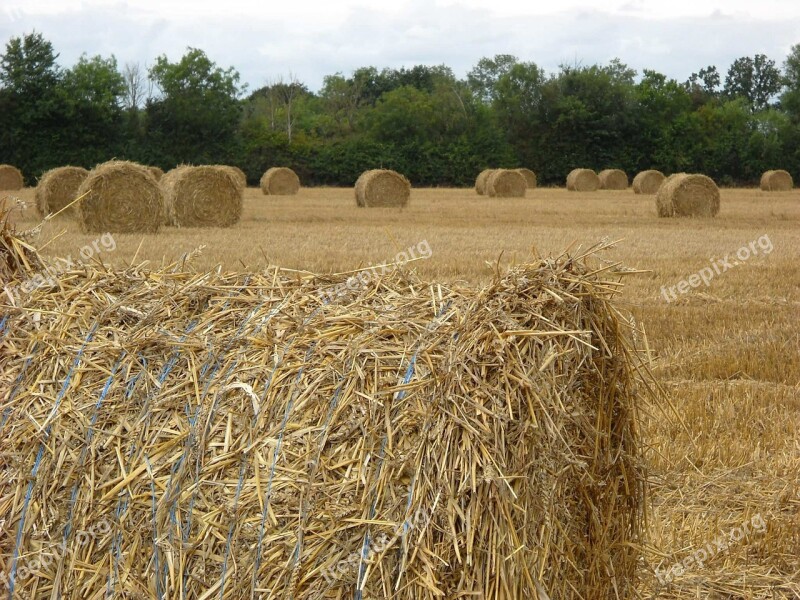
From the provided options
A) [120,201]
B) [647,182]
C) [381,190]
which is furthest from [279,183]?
[120,201]

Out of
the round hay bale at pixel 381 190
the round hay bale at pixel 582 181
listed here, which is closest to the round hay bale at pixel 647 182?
the round hay bale at pixel 582 181

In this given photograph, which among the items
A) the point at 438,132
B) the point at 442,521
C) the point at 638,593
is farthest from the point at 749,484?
the point at 438,132

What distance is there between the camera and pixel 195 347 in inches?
138

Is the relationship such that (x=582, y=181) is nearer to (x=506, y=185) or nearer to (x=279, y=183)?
(x=506, y=185)

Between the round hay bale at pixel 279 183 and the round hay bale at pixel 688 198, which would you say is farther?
the round hay bale at pixel 279 183

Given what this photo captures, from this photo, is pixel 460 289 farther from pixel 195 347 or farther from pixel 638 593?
pixel 638 593

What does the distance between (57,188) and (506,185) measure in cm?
1770

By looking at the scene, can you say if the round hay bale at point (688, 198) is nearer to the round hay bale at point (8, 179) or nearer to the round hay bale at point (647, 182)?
the round hay bale at point (647, 182)

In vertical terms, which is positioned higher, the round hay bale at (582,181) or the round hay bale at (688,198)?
the round hay bale at (688,198)

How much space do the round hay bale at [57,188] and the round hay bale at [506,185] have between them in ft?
55.1

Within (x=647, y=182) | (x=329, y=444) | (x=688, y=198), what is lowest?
(x=647, y=182)

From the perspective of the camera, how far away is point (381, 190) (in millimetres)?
27188

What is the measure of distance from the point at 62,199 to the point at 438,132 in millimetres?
35265

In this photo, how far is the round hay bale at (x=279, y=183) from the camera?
35562mm
